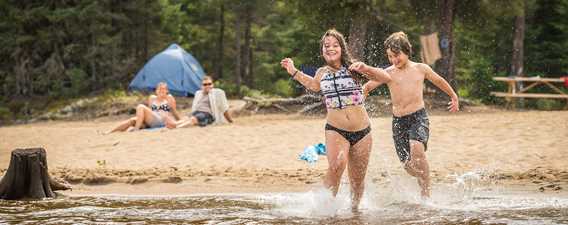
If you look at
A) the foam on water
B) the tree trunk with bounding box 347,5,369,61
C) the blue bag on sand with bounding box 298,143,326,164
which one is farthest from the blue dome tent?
the foam on water

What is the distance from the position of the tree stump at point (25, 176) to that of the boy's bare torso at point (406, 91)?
4067mm

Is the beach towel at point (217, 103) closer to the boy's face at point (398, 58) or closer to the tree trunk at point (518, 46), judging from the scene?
the boy's face at point (398, 58)

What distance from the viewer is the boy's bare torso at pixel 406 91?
7.48 meters

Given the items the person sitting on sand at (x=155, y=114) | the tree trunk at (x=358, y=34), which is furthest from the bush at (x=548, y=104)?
the person sitting on sand at (x=155, y=114)

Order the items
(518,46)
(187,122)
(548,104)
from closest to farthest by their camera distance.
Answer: (187,122)
(548,104)
(518,46)

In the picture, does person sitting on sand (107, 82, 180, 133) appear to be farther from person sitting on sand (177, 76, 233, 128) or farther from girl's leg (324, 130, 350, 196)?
girl's leg (324, 130, 350, 196)

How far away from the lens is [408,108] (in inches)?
294

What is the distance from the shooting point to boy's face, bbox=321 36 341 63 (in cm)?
673

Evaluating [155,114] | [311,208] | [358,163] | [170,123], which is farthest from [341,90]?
[155,114]

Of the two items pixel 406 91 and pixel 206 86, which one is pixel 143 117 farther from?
pixel 406 91

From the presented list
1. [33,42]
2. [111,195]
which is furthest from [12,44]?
[111,195]

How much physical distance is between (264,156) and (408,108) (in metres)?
4.73

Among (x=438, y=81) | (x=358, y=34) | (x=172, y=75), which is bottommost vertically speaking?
(x=438, y=81)

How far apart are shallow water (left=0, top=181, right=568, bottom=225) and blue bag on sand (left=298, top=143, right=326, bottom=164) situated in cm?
248
